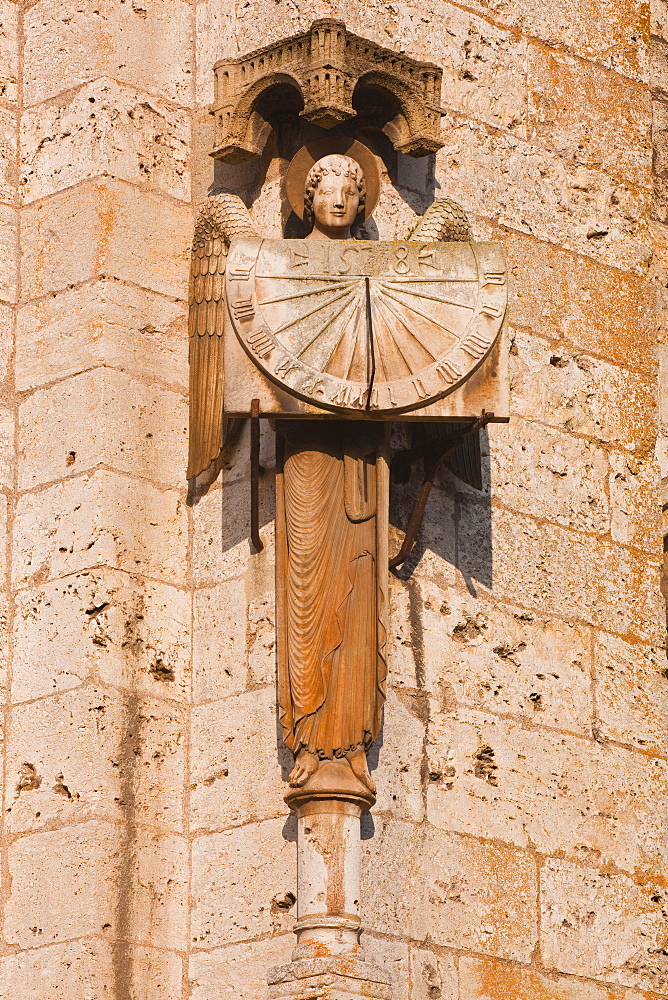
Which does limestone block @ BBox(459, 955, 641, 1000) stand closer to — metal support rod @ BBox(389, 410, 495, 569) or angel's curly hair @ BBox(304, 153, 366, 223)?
metal support rod @ BBox(389, 410, 495, 569)

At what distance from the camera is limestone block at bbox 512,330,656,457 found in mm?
7359

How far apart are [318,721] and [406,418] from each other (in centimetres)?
81

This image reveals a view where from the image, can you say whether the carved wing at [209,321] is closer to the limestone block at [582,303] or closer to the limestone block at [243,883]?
the limestone block at [582,303]

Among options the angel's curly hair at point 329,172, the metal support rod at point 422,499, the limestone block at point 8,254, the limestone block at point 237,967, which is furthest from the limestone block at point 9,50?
the limestone block at point 237,967

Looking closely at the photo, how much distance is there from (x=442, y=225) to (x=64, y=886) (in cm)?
204

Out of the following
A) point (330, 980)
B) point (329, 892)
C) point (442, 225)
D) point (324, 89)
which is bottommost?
point (330, 980)

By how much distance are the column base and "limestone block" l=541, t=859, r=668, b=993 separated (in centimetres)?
75

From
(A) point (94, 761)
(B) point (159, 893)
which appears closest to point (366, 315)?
(A) point (94, 761)

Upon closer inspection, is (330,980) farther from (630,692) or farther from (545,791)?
(630,692)

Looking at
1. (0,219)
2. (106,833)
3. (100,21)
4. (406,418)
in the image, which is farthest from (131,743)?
(100,21)

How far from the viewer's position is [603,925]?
694cm

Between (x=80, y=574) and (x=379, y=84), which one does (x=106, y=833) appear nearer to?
(x=80, y=574)

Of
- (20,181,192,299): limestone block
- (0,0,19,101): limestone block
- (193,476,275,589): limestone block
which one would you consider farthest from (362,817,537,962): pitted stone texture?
(0,0,19,101): limestone block

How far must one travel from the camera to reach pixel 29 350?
7250mm
